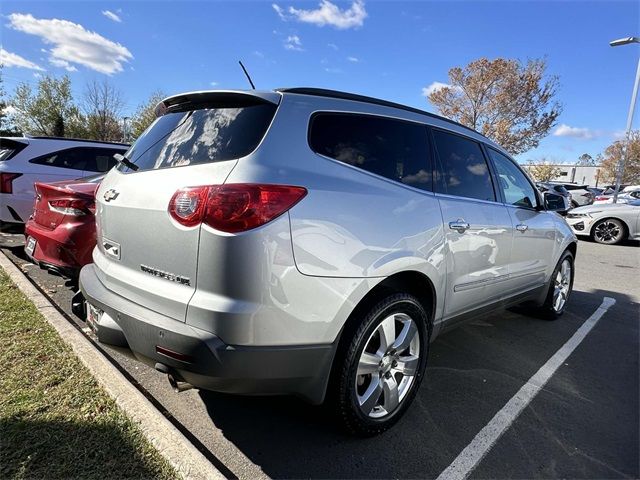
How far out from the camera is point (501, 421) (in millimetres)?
2729

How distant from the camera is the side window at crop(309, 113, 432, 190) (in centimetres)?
222

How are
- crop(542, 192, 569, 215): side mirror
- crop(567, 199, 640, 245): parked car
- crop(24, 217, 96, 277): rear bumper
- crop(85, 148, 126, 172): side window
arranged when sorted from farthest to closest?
crop(567, 199, 640, 245): parked car < crop(85, 148, 126, 172): side window < crop(542, 192, 569, 215): side mirror < crop(24, 217, 96, 277): rear bumper

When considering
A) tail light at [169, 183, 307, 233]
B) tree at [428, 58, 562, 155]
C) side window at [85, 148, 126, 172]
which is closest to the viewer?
tail light at [169, 183, 307, 233]

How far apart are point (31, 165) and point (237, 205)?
5771 mm

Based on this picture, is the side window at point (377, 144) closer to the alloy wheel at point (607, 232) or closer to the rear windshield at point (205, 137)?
the rear windshield at point (205, 137)

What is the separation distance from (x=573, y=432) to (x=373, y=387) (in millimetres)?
1348

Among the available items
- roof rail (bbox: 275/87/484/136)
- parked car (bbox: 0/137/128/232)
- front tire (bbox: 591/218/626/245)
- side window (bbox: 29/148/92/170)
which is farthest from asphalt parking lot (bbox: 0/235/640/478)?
front tire (bbox: 591/218/626/245)

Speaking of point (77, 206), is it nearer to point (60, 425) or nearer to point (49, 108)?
point (60, 425)

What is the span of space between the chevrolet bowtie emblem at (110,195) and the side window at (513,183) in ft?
9.59

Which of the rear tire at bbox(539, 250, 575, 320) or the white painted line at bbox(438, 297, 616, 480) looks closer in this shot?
the white painted line at bbox(438, 297, 616, 480)

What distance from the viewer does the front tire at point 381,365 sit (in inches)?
87.4

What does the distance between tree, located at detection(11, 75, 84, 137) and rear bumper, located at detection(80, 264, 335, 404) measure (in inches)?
1542

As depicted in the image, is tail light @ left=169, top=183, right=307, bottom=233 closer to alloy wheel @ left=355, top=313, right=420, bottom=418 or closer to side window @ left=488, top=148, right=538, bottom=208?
alloy wheel @ left=355, top=313, right=420, bottom=418

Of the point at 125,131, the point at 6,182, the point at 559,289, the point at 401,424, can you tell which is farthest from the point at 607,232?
the point at 125,131
